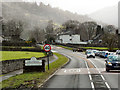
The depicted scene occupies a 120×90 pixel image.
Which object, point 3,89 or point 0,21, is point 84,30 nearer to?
point 0,21

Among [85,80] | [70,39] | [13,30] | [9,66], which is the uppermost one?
[13,30]

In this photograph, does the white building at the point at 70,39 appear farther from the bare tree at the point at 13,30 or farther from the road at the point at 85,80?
the road at the point at 85,80

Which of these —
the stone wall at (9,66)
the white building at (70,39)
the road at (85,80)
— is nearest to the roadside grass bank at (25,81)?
the road at (85,80)

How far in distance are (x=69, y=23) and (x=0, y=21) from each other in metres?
102

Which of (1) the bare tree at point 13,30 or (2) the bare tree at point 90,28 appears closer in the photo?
(1) the bare tree at point 13,30

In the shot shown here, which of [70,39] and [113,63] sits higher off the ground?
[70,39]

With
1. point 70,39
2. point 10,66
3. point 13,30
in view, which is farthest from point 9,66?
point 70,39

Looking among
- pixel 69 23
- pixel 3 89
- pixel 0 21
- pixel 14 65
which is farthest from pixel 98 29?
pixel 3 89

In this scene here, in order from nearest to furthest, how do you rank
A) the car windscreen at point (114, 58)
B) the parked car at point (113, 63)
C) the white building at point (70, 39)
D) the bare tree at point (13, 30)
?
1. the parked car at point (113, 63)
2. the car windscreen at point (114, 58)
3. the bare tree at point (13, 30)
4. the white building at point (70, 39)

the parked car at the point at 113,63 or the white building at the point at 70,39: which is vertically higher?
the white building at the point at 70,39

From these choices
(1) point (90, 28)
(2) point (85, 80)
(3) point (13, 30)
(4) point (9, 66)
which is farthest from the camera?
(1) point (90, 28)

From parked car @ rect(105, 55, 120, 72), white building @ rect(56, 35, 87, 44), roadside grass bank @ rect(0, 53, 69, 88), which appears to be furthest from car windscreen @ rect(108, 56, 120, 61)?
white building @ rect(56, 35, 87, 44)

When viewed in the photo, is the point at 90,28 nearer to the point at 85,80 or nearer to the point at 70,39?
the point at 70,39

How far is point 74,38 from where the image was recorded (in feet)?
506
